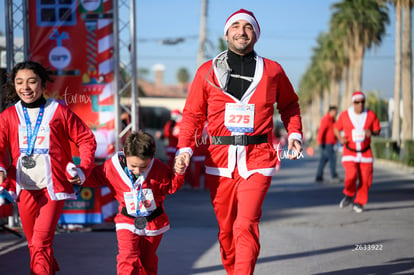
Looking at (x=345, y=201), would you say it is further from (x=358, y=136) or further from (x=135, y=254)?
(x=135, y=254)

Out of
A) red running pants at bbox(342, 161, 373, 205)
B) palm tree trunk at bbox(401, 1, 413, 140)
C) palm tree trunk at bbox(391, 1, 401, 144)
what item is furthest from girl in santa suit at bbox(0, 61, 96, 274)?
palm tree trunk at bbox(391, 1, 401, 144)

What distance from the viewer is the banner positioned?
887cm

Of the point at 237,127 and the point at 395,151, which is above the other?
the point at 237,127

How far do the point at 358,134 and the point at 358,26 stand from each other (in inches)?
1594

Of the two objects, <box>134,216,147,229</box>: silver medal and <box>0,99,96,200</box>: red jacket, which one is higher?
<box>0,99,96,200</box>: red jacket

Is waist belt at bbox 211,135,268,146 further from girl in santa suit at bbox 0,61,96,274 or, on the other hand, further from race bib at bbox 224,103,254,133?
girl in santa suit at bbox 0,61,96,274

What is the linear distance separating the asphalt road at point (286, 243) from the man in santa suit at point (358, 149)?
14.5 inches

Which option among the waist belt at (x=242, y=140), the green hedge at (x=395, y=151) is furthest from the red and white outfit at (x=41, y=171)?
the green hedge at (x=395, y=151)

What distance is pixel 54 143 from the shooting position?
508 centimetres

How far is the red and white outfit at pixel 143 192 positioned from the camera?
4.96 meters

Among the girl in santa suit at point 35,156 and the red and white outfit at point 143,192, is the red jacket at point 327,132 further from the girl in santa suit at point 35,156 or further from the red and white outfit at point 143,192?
the girl in santa suit at point 35,156

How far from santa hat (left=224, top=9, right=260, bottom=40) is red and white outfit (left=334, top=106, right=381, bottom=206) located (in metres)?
6.61

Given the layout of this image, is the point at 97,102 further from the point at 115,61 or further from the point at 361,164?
the point at 361,164

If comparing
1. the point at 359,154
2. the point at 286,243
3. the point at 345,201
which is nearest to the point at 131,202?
the point at 286,243
